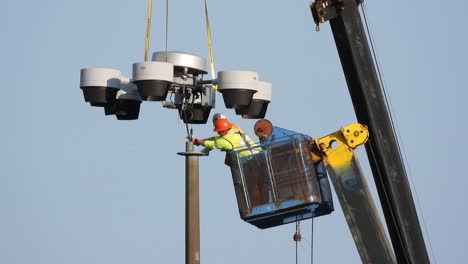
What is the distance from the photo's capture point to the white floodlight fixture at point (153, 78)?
112 ft

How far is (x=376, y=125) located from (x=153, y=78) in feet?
12.7

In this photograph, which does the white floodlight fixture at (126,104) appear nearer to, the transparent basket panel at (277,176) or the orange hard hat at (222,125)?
the orange hard hat at (222,125)

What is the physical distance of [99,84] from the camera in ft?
117

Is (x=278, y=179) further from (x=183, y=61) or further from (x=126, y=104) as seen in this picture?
(x=126, y=104)

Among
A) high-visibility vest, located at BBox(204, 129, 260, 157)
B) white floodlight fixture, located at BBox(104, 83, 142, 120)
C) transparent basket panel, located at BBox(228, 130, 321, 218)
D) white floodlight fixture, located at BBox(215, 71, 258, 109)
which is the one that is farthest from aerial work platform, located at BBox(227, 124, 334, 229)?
white floodlight fixture, located at BBox(104, 83, 142, 120)

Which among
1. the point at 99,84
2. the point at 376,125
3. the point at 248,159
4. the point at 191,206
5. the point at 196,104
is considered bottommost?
the point at 191,206

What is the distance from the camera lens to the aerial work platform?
3456 centimetres

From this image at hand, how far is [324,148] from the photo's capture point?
115ft

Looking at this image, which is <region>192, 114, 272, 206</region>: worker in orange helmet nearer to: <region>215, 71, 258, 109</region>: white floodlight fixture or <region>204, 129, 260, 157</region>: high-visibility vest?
<region>204, 129, 260, 157</region>: high-visibility vest

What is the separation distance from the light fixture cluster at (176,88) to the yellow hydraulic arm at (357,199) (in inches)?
70.6

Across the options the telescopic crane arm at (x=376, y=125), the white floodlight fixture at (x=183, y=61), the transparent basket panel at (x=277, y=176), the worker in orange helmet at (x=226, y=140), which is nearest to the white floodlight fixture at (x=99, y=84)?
the white floodlight fixture at (x=183, y=61)

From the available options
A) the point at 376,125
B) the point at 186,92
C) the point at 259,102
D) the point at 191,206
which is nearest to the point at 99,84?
the point at 186,92

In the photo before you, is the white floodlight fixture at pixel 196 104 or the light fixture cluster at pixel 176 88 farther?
the white floodlight fixture at pixel 196 104

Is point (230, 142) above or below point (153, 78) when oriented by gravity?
below
